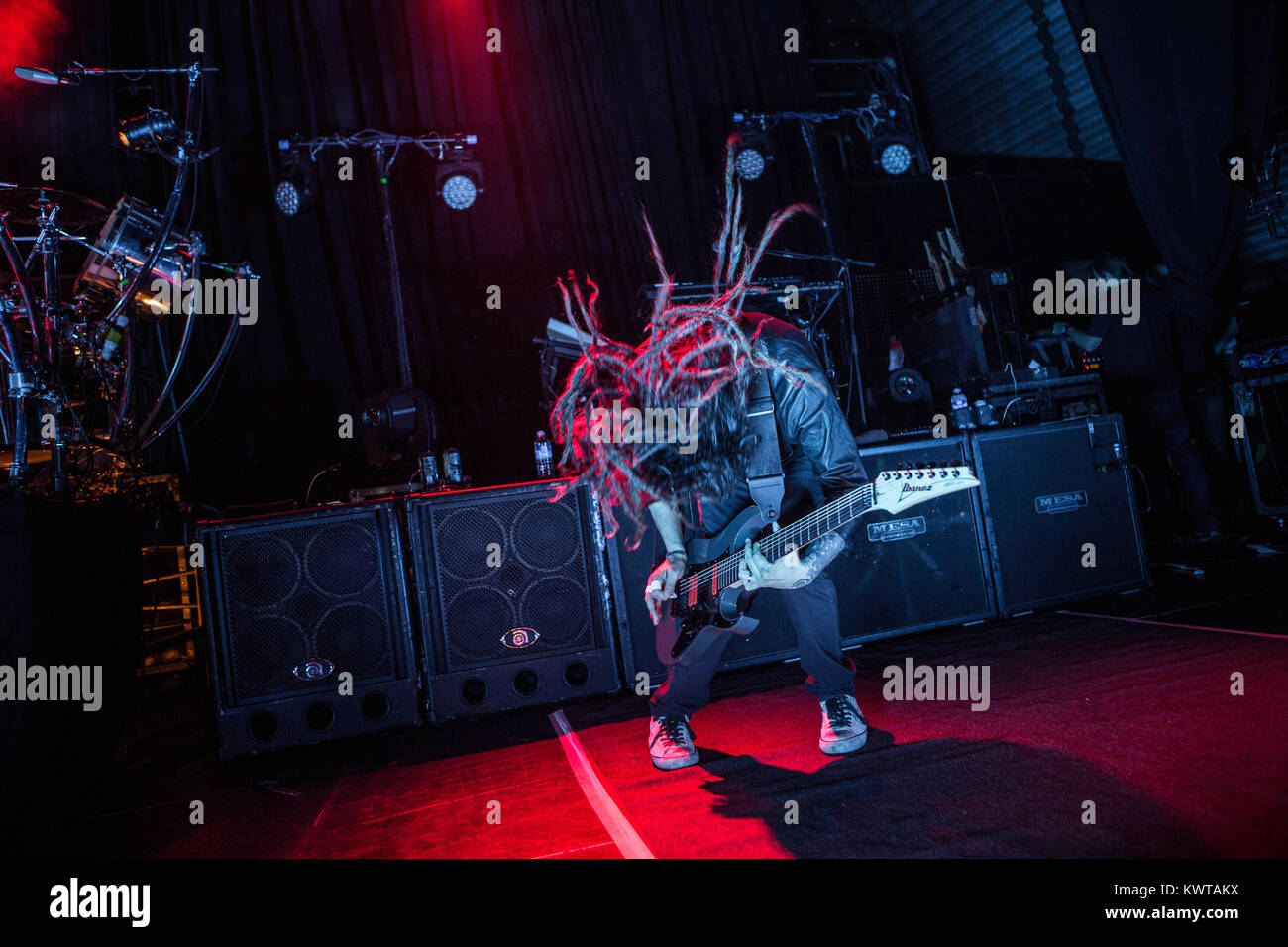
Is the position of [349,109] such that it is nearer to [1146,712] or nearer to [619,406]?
[619,406]

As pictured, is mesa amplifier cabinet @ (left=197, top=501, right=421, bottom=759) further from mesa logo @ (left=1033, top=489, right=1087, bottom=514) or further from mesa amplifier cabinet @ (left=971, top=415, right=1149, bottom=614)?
mesa logo @ (left=1033, top=489, right=1087, bottom=514)

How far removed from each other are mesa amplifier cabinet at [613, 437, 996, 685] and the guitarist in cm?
101

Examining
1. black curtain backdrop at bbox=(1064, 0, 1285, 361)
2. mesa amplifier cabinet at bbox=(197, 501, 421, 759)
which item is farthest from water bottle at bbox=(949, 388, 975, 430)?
mesa amplifier cabinet at bbox=(197, 501, 421, 759)

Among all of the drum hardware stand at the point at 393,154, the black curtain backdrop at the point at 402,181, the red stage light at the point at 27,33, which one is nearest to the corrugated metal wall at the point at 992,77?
the black curtain backdrop at the point at 402,181

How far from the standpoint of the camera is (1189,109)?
5.50 meters

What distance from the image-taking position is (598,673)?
3656mm

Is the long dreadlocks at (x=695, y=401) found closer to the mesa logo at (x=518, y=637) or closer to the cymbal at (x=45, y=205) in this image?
the mesa logo at (x=518, y=637)

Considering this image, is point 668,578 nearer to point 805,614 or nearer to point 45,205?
point 805,614

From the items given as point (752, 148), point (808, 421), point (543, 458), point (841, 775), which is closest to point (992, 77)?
point (752, 148)

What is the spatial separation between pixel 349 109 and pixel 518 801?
5.18 meters

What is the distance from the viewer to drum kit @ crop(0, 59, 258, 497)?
3047 mm

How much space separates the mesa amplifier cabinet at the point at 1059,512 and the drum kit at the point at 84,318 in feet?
14.8

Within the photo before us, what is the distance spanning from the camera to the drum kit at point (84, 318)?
3.05m

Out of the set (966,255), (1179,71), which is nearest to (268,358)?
(966,255)
